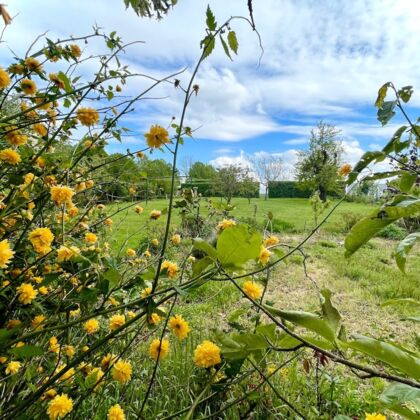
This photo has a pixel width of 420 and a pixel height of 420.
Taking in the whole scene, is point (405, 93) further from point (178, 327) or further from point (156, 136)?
point (178, 327)

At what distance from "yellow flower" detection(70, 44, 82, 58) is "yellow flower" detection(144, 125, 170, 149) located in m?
0.95

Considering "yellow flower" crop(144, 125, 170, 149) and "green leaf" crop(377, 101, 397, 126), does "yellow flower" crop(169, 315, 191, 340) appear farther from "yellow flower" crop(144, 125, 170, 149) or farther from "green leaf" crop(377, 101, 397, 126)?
"green leaf" crop(377, 101, 397, 126)

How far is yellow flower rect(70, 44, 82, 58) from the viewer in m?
1.39

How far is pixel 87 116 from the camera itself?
1224 mm

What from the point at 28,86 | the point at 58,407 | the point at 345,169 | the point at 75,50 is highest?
the point at 75,50

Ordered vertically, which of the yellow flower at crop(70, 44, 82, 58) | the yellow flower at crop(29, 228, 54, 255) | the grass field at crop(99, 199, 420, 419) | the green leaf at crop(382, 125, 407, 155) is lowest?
the grass field at crop(99, 199, 420, 419)

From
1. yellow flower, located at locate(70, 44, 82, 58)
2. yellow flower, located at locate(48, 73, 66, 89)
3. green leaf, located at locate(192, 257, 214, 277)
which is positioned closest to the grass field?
green leaf, located at locate(192, 257, 214, 277)

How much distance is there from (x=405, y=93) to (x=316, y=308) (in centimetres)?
305

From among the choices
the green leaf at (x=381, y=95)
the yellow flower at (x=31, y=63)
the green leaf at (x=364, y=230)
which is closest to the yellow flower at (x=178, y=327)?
the green leaf at (x=364, y=230)

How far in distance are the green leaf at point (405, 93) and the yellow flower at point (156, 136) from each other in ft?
1.87

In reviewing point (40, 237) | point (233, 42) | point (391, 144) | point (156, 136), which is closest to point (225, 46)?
point (233, 42)

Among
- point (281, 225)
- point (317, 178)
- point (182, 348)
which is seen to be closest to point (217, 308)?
point (182, 348)

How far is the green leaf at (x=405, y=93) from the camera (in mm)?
761

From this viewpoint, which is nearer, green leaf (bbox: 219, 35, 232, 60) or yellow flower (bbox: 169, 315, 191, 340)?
green leaf (bbox: 219, 35, 232, 60)
